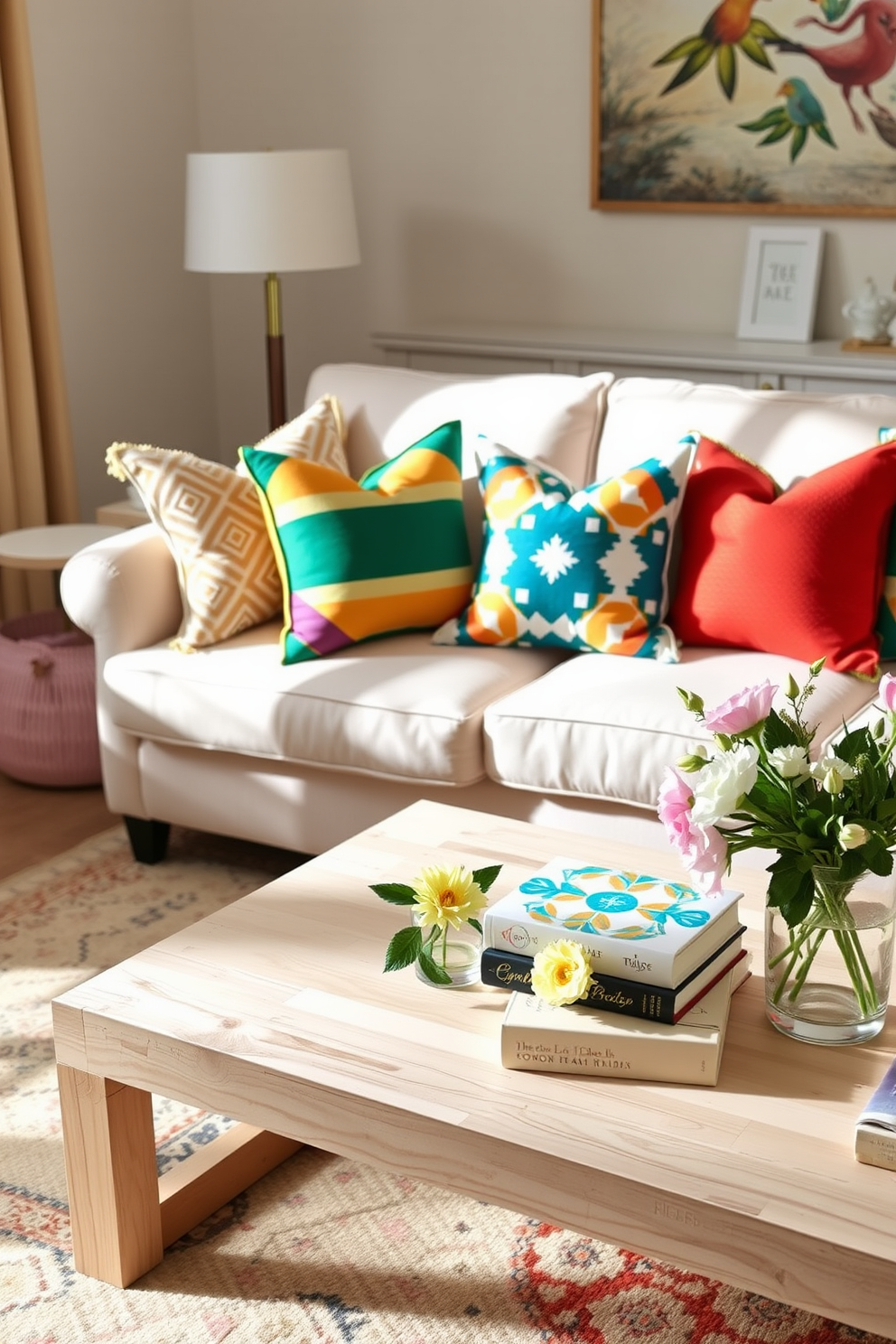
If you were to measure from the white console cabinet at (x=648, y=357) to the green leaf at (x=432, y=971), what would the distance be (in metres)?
1.90

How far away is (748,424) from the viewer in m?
2.87

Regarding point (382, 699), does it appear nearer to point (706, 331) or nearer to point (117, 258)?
point (706, 331)

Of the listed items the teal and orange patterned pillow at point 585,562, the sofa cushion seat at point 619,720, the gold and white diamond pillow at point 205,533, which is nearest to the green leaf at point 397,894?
the sofa cushion seat at point 619,720

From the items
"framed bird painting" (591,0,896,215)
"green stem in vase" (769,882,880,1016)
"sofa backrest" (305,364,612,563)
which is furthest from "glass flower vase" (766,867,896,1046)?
"framed bird painting" (591,0,896,215)

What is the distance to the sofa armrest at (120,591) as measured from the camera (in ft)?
9.56

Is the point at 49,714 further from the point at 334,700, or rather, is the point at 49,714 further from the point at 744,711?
the point at 744,711

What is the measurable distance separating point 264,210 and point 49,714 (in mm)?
1342

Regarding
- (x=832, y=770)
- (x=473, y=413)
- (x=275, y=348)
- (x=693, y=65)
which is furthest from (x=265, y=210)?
(x=832, y=770)

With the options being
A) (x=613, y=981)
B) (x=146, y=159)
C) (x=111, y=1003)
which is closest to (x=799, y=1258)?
(x=613, y=981)

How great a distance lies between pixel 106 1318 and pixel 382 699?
1.16m

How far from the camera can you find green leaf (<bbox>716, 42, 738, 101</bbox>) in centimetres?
391

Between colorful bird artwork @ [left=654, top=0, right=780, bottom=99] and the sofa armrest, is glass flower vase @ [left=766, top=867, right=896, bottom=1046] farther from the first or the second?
colorful bird artwork @ [left=654, top=0, right=780, bottom=99]

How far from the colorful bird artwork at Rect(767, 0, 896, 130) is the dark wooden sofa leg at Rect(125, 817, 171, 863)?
250 cm

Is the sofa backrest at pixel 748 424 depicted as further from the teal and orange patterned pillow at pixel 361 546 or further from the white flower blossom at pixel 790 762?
the white flower blossom at pixel 790 762
